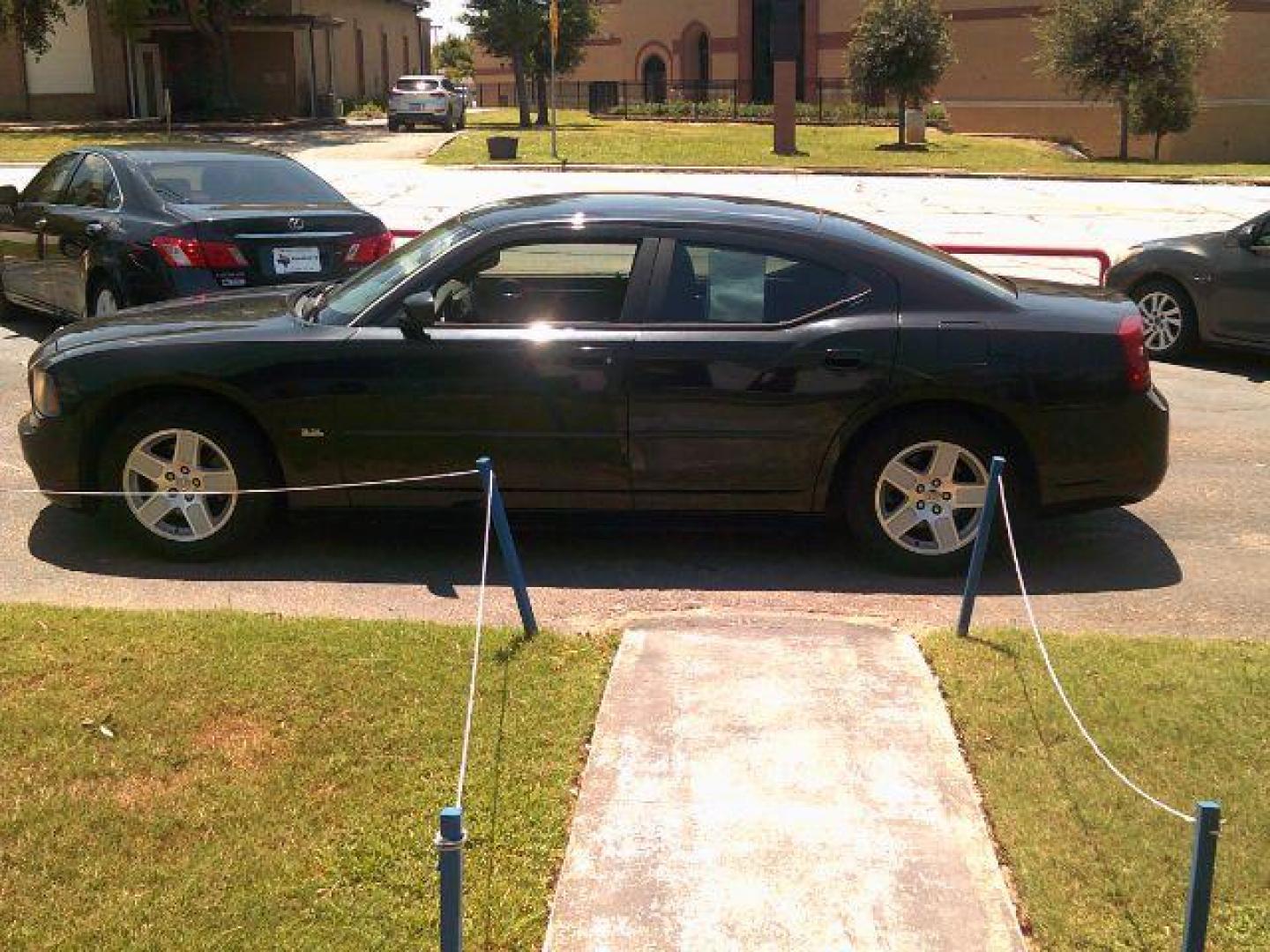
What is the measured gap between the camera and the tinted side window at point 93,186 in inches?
394

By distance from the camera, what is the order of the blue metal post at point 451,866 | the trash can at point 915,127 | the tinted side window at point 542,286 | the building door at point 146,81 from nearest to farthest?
the blue metal post at point 451,866
the tinted side window at point 542,286
the trash can at point 915,127
the building door at point 146,81

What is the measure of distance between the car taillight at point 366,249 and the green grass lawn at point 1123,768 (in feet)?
18.6

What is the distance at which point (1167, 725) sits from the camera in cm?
438

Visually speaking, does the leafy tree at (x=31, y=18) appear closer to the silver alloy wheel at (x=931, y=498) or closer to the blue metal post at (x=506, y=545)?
the silver alloy wheel at (x=931, y=498)

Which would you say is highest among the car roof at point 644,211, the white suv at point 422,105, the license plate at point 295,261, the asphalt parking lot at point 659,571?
the white suv at point 422,105

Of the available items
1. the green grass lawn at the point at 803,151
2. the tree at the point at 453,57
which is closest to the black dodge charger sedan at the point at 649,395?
the green grass lawn at the point at 803,151

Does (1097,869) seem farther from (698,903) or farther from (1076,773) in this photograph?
(698,903)

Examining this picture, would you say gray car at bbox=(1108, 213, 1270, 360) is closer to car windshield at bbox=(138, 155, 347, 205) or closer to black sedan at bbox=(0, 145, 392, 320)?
black sedan at bbox=(0, 145, 392, 320)

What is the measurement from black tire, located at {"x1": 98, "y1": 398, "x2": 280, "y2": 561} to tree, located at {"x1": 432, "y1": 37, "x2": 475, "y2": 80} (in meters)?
100

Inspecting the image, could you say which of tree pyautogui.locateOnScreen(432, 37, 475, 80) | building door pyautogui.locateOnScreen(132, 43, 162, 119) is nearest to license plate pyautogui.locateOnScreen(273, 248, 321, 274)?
building door pyautogui.locateOnScreen(132, 43, 162, 119)

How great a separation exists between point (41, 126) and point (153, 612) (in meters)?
43.7

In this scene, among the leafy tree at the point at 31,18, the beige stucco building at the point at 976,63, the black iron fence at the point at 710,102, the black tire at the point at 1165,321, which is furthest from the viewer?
the black iron fence at the point at 710,102

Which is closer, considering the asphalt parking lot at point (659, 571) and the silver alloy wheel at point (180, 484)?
the asphalt parking lot at point (659, 571)

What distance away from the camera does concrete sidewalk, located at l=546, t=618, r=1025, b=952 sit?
11.1 ft
